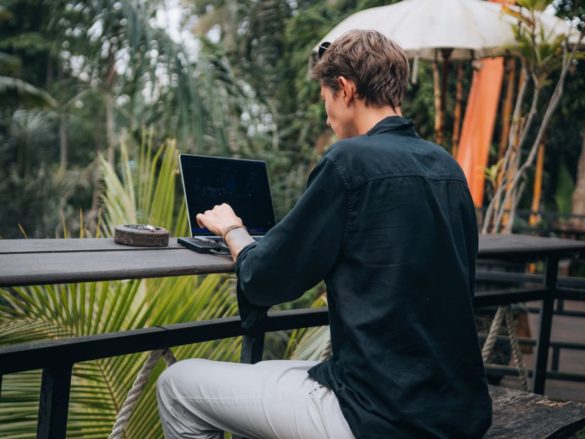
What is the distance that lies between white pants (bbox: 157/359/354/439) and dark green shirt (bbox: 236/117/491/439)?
6 cm

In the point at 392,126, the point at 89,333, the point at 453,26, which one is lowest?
the point at 89,333

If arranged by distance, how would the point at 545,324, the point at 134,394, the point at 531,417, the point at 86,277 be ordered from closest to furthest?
the point at 86,277 < the point at 134,394 < the point at 531,417 < the point at 545,324

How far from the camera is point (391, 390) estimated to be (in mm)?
1344

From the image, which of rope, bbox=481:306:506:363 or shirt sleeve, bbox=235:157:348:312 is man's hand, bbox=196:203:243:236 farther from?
rope, bbox=481:306:506:363

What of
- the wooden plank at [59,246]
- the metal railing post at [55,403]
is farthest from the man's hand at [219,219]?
the metal railing post at [55,403]

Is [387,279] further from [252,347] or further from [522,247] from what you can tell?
[522,247]

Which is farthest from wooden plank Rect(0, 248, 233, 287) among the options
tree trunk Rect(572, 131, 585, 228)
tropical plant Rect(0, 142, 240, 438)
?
tree trunk Rect(572, 131, 585, 228)

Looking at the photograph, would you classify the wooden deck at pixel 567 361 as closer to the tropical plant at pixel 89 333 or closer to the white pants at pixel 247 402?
the tropical plant at pixel 89 333

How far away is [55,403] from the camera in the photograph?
4.91 feet

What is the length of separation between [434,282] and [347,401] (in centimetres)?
30

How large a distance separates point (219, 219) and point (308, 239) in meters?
0.39

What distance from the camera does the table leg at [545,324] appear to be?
108 inches

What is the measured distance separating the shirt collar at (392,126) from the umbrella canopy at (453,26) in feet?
7.94

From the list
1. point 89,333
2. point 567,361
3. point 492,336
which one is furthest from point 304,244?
point 567,361
